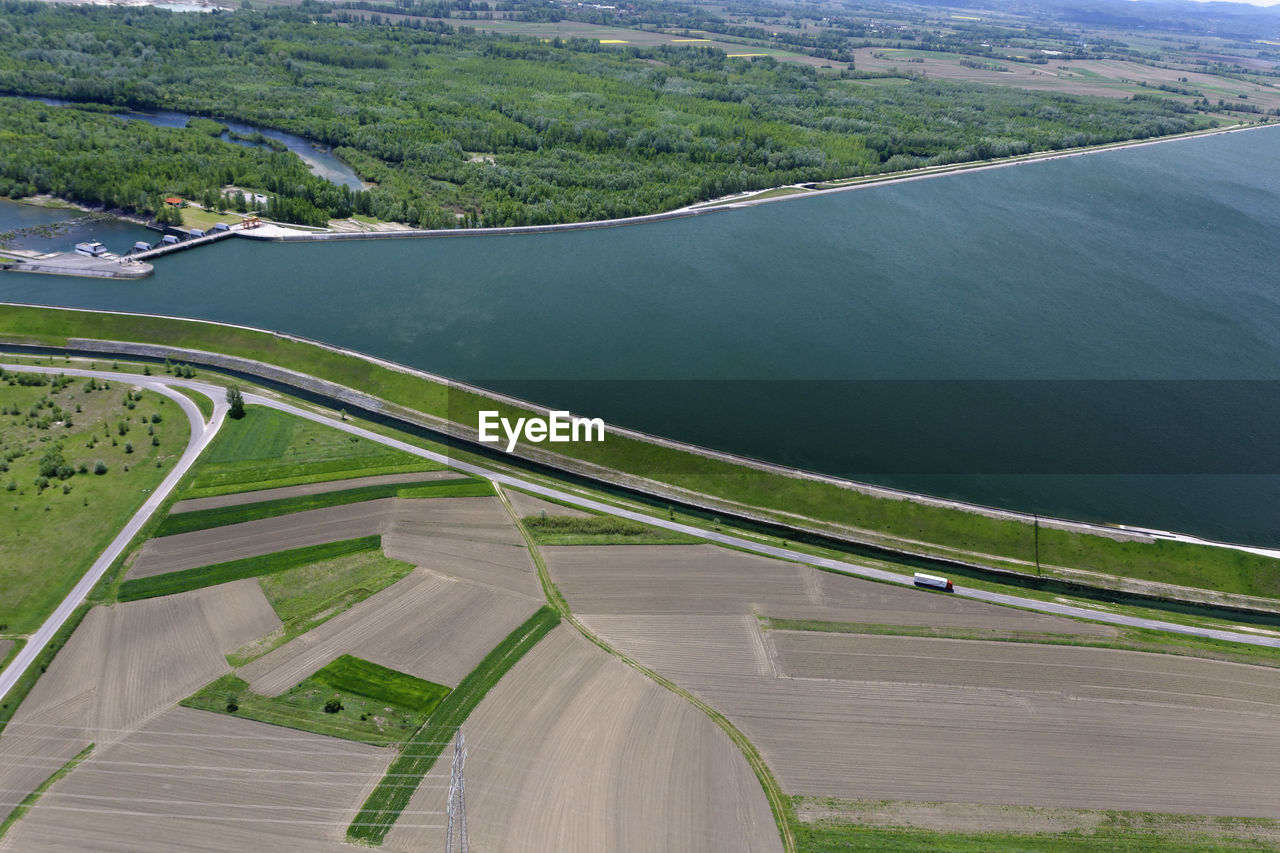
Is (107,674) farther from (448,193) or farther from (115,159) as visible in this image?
(115,159)

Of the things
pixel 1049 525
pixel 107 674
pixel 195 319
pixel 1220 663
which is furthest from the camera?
pixel 195 319

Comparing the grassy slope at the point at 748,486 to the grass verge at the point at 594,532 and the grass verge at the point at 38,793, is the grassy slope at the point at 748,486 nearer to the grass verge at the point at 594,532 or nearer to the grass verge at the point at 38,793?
the grass verge at the point at 594,532

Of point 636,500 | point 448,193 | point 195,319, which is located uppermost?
point 448,193

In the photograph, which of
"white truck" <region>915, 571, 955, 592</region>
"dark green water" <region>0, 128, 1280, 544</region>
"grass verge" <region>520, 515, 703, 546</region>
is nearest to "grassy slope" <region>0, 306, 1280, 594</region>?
"dark green water" <region>0, 128, 1280, 544</region>

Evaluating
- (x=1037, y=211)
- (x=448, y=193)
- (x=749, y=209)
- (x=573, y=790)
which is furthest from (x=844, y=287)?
(x=573, y=790)

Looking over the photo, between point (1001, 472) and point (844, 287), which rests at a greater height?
point (844, 287)

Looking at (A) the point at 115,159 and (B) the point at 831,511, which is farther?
(A) the point at 115,159
